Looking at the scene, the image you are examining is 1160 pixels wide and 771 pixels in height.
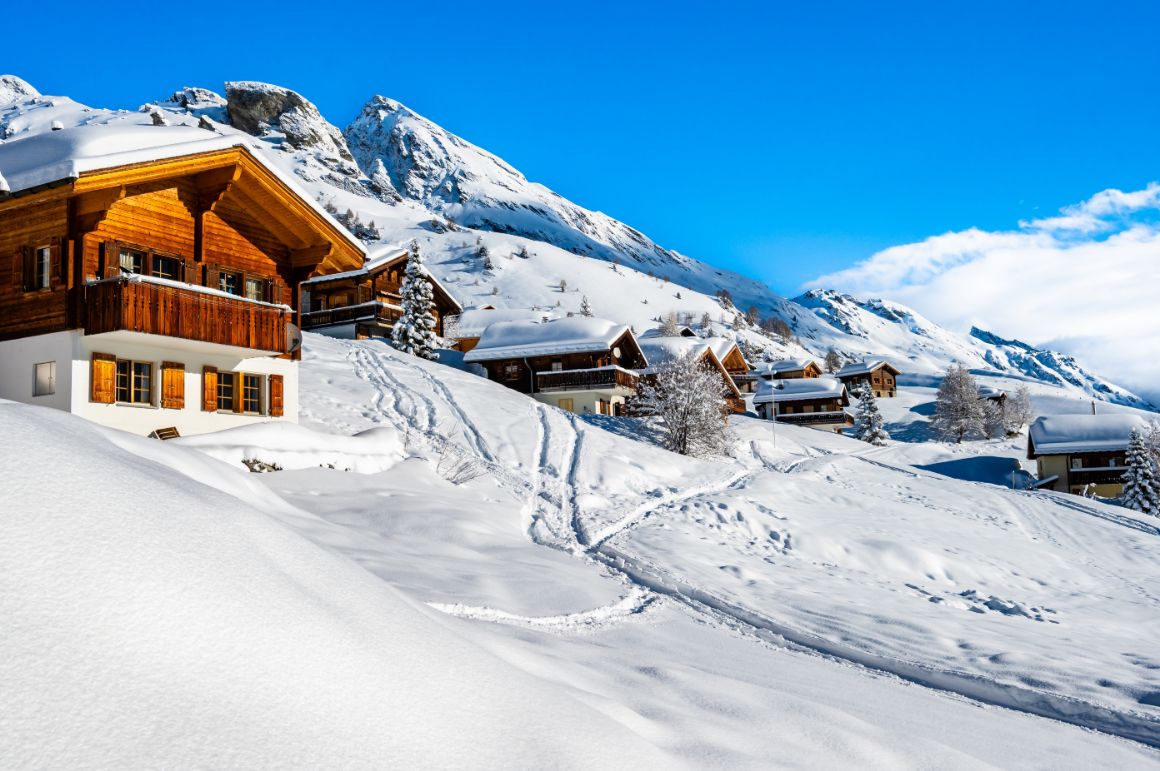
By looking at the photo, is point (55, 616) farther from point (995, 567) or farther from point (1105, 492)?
point (1105, 492)

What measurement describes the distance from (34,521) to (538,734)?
8.71 ft

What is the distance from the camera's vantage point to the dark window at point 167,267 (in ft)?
64.2

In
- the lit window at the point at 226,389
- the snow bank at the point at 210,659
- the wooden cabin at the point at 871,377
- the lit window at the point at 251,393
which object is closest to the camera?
the snow bank at the point at 210,659

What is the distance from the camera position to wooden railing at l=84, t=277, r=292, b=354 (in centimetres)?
1733

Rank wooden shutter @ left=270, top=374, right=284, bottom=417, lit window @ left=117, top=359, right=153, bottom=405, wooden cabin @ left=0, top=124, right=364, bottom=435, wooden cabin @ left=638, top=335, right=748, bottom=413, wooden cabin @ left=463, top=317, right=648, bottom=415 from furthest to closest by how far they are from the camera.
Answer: wooden cabin @ left=638, top=335, right=748, bottom=413
wooden cabin @ left=463, top=317, right=648, bottom=415
wooden shutter @ left=270, top=374, right=284, bottom=417
lit window @ left=117, top=359, right=153, bottom=405
wooden cabin @ left=0, top=124, right=364, bottom=435

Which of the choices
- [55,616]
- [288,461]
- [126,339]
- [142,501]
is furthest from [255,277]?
[55,616]

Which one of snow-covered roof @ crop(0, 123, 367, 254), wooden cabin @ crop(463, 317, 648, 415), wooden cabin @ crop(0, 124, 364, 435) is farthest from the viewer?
wooden cabin @ crop(463, 317, 648, 415)

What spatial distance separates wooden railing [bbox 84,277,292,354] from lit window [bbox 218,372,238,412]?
137 centimetres

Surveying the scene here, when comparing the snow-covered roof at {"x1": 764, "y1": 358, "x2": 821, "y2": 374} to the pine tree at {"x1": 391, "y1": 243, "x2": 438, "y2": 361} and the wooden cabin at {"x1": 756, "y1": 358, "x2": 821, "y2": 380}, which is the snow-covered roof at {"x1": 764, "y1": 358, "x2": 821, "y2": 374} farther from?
the pine tree at {"x1": 391, "y1": 243, "x2": 438, "y2": 361}

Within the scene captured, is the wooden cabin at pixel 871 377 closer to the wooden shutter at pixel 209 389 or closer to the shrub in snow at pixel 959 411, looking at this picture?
the shrub in snow at pixel 959 411

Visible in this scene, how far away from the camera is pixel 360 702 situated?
3.87 meters

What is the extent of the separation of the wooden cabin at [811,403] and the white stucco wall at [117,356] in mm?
67351

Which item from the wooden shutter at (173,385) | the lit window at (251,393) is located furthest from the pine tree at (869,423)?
the wooden shutter at (173,385)

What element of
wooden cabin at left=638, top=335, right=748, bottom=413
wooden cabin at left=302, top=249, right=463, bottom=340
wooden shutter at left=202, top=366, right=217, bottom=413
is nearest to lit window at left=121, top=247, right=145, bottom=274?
wooden shutter at left=202, top=366, right=217, bottom=413
